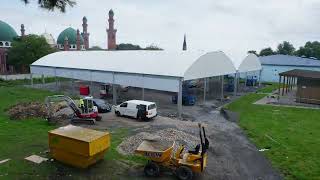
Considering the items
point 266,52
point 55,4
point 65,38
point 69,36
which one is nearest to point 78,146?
point 55,4

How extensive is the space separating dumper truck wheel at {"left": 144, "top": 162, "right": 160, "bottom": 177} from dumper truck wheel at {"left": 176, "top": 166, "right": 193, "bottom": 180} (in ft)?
3.09

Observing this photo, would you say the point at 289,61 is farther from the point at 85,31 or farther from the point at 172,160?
the point at 172,160

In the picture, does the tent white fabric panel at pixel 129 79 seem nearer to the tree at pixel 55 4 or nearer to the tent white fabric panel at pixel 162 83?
the tent white fabric panel at pixel 162 83

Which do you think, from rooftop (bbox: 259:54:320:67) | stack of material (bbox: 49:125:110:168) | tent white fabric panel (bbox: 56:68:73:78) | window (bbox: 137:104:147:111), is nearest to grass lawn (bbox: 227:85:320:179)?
window (bbox: 137:104:147:111)

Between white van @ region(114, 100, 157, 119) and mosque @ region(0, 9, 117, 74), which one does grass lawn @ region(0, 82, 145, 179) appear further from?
mosque @ region(0, 9, 117, 74)

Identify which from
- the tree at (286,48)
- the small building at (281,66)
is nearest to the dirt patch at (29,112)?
the small building at (281,66)

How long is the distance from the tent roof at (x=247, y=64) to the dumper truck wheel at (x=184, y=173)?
31770mm

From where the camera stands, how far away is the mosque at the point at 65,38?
239 ft

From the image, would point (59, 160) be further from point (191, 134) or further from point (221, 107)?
point (221, 107)

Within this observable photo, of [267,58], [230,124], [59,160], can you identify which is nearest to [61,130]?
[59,160]

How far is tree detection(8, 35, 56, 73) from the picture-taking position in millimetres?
68812

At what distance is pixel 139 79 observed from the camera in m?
33.8

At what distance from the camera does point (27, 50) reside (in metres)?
68.8

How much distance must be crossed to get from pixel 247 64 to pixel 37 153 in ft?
123
